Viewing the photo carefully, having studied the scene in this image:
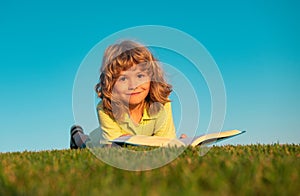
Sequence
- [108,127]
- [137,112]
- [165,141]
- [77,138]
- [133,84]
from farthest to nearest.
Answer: [77,138]
[137,112]
[108,127]
[133,84]
[165,141]

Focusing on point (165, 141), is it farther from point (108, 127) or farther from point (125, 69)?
point (125, 69)

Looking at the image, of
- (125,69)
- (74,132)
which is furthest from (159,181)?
(74,132)

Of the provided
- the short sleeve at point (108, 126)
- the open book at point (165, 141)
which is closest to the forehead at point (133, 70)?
the short sleeve at point (108, 126)

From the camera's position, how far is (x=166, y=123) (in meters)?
5.84

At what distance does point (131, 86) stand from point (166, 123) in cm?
95

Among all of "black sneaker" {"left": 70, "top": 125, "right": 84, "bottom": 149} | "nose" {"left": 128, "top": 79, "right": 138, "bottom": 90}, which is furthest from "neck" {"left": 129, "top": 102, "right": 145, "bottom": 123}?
"black sneaker" {"left": 70, "top": 125, "right": 84, "bottom": 149}

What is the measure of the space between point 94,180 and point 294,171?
3.36 ft

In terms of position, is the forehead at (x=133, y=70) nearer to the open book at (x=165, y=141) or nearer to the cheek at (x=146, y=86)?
the cheek at (x=146, y=86)

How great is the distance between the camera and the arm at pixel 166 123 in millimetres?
5863

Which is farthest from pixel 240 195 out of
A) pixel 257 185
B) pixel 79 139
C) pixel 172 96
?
pixel 79 139

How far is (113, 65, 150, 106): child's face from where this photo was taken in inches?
208

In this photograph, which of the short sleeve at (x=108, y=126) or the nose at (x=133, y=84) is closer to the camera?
the nose at (x=133, y=84)

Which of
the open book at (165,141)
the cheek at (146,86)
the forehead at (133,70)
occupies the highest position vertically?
the forehead at (133,70)

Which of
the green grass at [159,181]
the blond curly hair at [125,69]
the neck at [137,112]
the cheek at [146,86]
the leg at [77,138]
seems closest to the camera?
the green grass at [159,181]
